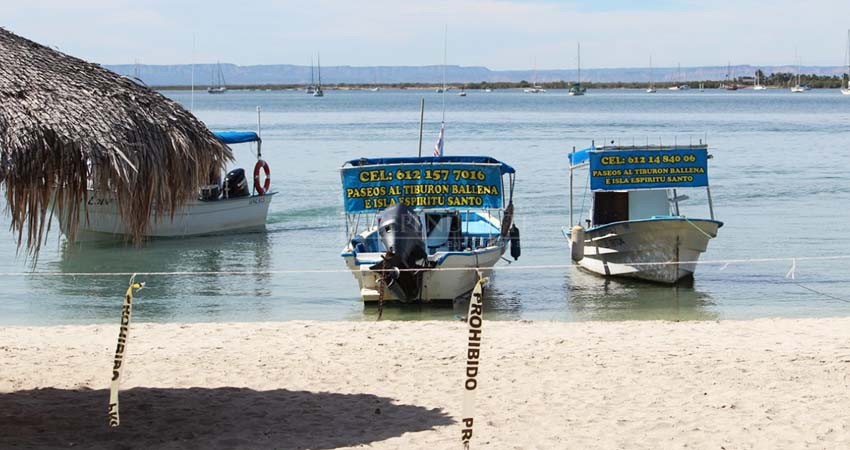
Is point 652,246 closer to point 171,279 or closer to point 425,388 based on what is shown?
point 171,279

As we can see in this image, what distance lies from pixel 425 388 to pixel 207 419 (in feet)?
7.02

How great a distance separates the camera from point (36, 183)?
825cm

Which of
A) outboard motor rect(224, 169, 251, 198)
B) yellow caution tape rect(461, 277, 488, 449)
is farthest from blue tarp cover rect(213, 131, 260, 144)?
yellow caution tape rect(461, 277, 488, 449)

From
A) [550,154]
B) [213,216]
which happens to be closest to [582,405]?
[213,216]

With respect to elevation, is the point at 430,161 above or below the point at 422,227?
above

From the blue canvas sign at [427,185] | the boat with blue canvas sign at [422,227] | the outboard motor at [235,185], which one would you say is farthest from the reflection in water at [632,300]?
the outboard motor at [235,185]

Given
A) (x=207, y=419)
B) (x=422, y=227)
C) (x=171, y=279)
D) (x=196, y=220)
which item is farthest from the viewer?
(x=196, y=220)

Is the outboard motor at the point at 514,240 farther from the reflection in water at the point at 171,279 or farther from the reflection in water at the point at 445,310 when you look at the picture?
the reflection in water at the point at 171,279

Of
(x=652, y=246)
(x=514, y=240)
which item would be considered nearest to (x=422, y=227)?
(x=514, y=240)

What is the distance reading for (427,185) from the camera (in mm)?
19453

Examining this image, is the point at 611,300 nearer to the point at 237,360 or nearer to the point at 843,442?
Result: the point at 237,360

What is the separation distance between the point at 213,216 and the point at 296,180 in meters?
16.8

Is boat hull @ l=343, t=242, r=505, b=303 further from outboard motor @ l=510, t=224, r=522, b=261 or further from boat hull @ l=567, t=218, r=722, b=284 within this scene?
boat hull @ l=567, t=218, r=722, b=284

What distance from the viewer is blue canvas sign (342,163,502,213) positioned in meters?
19.4
